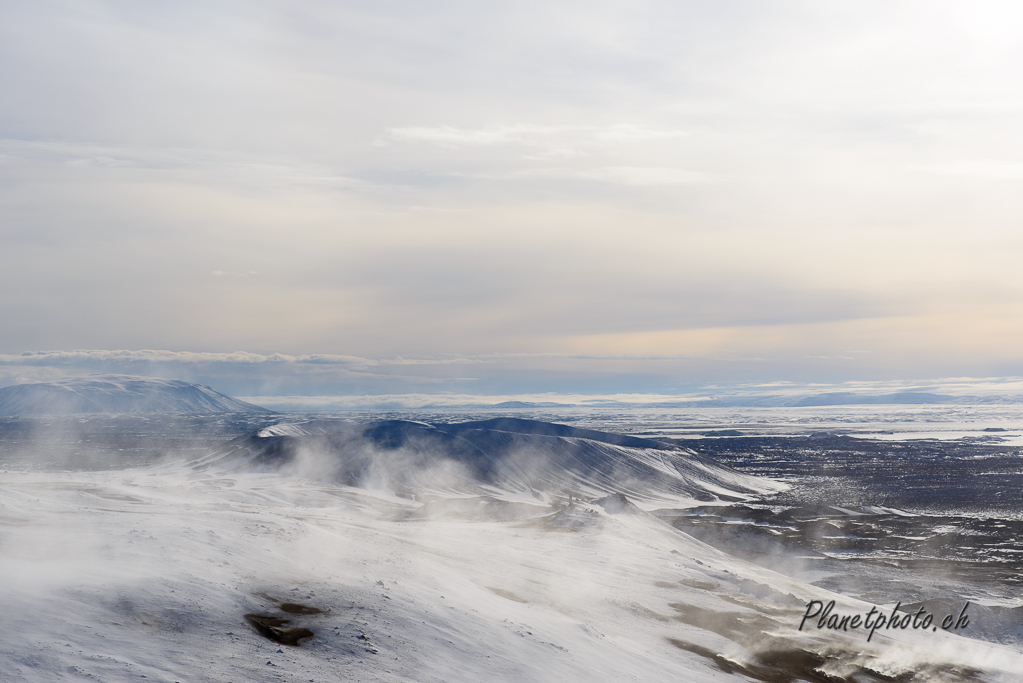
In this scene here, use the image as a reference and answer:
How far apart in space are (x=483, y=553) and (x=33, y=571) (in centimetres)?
2129

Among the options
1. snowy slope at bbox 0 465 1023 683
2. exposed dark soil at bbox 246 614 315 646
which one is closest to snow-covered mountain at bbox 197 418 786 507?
snowy slope at bbox 0 465 1023 683

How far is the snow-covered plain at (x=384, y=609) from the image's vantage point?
1806cm

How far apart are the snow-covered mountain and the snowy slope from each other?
1775 inches

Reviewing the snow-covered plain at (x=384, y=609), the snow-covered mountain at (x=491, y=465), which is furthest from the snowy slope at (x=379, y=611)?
the snow-covered mountain at (x=491, y=465)

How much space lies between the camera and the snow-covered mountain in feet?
289

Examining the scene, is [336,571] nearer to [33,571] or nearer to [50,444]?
[33,571]

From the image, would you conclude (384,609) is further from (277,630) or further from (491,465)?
(491,465)

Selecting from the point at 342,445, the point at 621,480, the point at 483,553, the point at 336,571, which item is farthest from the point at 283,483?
the point at 336,571

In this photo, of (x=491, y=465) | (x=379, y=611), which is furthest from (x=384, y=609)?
(x=491, y=465)

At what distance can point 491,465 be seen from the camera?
314 feet

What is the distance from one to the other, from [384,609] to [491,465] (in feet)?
239

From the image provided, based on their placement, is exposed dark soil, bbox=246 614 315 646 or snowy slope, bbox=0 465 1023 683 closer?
snowy slope, bbox=0 465 1023 683

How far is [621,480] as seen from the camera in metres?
93.2

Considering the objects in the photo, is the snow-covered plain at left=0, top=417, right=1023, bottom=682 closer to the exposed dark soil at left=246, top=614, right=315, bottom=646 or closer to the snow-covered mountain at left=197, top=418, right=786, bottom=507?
the exposed dark soil at left=246, top=614, right=315, bottom=646
